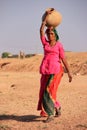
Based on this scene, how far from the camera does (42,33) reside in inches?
311

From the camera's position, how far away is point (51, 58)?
780 cm

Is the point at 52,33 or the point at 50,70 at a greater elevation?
the point at 52,33

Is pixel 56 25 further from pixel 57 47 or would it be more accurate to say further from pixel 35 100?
pixel 35 100

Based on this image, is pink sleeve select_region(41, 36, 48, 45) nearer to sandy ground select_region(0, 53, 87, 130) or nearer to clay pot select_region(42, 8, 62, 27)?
clay pot select_region(42, 8, 62, 27)

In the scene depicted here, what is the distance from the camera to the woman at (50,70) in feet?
25.5

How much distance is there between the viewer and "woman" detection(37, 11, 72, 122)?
7.76 m

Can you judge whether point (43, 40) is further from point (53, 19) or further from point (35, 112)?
point (35, 112)

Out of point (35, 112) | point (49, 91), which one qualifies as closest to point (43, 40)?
point (49, 91)

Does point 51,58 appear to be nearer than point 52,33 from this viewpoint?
Yes

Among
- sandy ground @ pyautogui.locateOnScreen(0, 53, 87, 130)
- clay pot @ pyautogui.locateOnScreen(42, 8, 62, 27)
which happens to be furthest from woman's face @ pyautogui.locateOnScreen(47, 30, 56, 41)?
sandy ground @ pyautogui.locateOnScreen(0, 53, 87, 130)

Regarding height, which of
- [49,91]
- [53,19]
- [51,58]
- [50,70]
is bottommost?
[49,91]

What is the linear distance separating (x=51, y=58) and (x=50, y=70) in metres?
0.23

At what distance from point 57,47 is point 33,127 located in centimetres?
155

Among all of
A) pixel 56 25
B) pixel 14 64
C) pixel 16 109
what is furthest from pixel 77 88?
pixel 14 64
